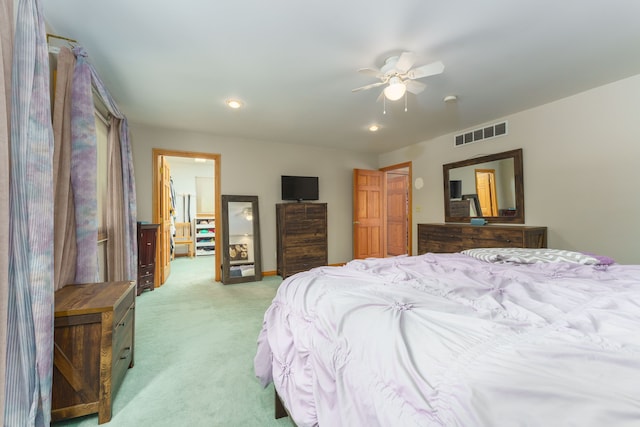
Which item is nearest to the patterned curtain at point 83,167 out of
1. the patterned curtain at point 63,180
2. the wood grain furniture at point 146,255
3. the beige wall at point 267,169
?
the patterned curtain at point 63,180

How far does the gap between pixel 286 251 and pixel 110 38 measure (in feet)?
11.3

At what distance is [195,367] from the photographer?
2018 mm

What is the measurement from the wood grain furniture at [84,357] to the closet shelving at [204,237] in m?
5.92

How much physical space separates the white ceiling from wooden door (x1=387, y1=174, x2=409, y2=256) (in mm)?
3812

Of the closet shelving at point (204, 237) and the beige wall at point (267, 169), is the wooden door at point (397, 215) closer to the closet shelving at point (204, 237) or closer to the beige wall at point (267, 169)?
the beige wall at point (267, 169)

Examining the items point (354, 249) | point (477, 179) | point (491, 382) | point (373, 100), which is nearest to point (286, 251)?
point (354, 249)

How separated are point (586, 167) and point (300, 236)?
3.88 metres

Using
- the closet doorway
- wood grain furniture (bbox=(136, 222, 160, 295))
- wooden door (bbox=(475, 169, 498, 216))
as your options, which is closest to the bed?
wooden door (bbox=(475, 169, 498, 216))

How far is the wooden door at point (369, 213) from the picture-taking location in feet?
18.6

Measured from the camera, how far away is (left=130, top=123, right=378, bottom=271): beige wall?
13.8 ft

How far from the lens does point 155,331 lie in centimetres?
264

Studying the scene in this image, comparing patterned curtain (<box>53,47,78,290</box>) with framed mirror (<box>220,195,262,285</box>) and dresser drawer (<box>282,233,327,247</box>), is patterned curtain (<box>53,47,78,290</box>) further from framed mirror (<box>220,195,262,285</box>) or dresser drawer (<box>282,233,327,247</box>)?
dresser drawer (<box>282,233,327,247</box>)

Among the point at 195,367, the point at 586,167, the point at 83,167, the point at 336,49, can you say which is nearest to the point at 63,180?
the point at 83,167

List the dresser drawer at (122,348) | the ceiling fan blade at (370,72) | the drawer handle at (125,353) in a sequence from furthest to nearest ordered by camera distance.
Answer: the ceiling fan blade at (370,72), the drawer handle at (125,353), the dresser drawer at (122,348)
